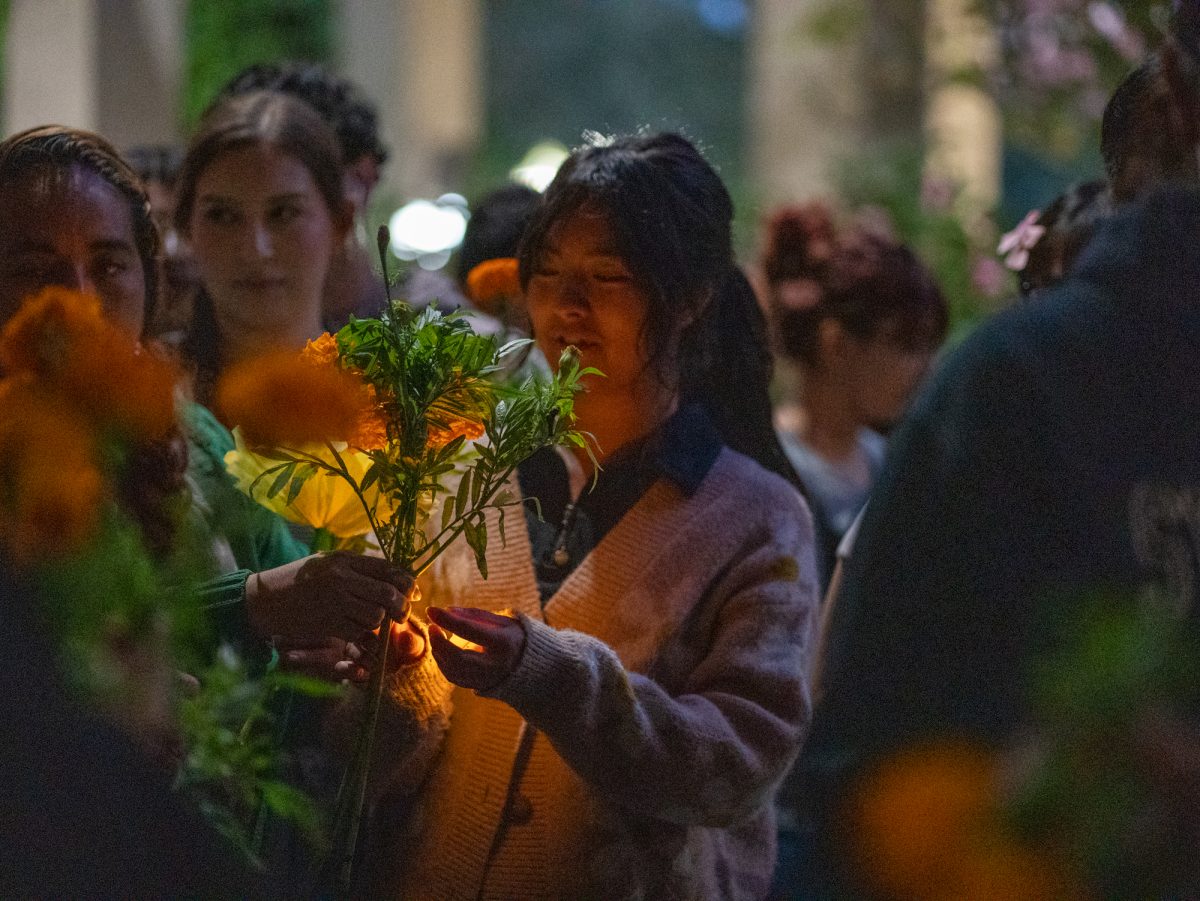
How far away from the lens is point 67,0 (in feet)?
15.4

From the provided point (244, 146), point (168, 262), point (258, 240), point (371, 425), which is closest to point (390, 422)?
point (371, 425)

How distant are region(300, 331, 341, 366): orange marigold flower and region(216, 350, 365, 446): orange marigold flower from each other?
0.01m

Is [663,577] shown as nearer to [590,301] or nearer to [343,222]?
[590,301]

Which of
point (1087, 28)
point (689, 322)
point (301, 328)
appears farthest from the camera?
point (1087, 28)

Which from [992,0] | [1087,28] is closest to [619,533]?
[1087,28]

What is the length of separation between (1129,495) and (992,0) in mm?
5765

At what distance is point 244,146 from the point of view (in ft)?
8.36

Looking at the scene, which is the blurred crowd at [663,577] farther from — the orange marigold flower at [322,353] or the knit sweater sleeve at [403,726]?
the orange marigold flower at [322,353]

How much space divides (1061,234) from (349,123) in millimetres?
1536

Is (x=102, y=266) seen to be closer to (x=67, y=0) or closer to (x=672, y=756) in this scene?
(x=672, y=756)

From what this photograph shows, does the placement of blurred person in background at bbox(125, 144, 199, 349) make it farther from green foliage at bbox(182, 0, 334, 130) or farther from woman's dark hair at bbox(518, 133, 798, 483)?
green foliage at bbox(182, 0, 334, 130)

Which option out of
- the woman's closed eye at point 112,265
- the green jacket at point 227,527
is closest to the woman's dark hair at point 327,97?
the green jacket at point 227,527

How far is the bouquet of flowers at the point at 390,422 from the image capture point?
154cm

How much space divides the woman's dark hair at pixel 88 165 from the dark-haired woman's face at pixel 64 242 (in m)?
0.01
